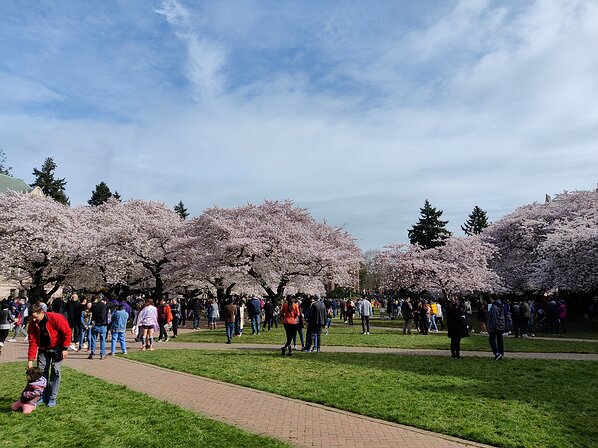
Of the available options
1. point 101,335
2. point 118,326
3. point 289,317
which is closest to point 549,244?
point 289,317

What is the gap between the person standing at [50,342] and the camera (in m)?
7.30

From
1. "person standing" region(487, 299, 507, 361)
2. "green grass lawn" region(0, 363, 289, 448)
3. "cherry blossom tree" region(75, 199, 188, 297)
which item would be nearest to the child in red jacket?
"green grass lawn" region(0, 363, 289, 448)

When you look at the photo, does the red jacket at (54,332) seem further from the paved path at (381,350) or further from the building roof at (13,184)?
the building roof at (13,184)

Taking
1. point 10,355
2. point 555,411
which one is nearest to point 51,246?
point 10,355

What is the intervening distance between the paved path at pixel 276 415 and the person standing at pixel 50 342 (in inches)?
66.7

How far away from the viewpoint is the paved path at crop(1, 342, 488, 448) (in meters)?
5.77

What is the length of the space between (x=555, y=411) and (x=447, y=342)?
34.4ft

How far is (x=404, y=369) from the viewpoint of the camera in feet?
35.2

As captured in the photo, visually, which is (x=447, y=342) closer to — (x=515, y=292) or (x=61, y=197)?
(x=515, y=292)

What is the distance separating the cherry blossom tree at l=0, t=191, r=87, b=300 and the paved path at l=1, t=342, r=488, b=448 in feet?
85.4

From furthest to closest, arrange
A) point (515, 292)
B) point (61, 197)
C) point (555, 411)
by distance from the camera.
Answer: point (61, 197) < point (515, 292) < point (555, 411)

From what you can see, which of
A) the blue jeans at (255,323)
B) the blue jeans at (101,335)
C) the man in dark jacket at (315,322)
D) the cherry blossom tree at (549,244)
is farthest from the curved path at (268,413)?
the cherry blossom tree at (549,244)

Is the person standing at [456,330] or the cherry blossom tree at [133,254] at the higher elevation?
the cherry blossom tree at [133,254]

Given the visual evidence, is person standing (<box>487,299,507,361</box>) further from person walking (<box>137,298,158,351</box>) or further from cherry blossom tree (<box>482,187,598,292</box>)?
cherry blossom tree (<box>482,187,598,292</box>)
